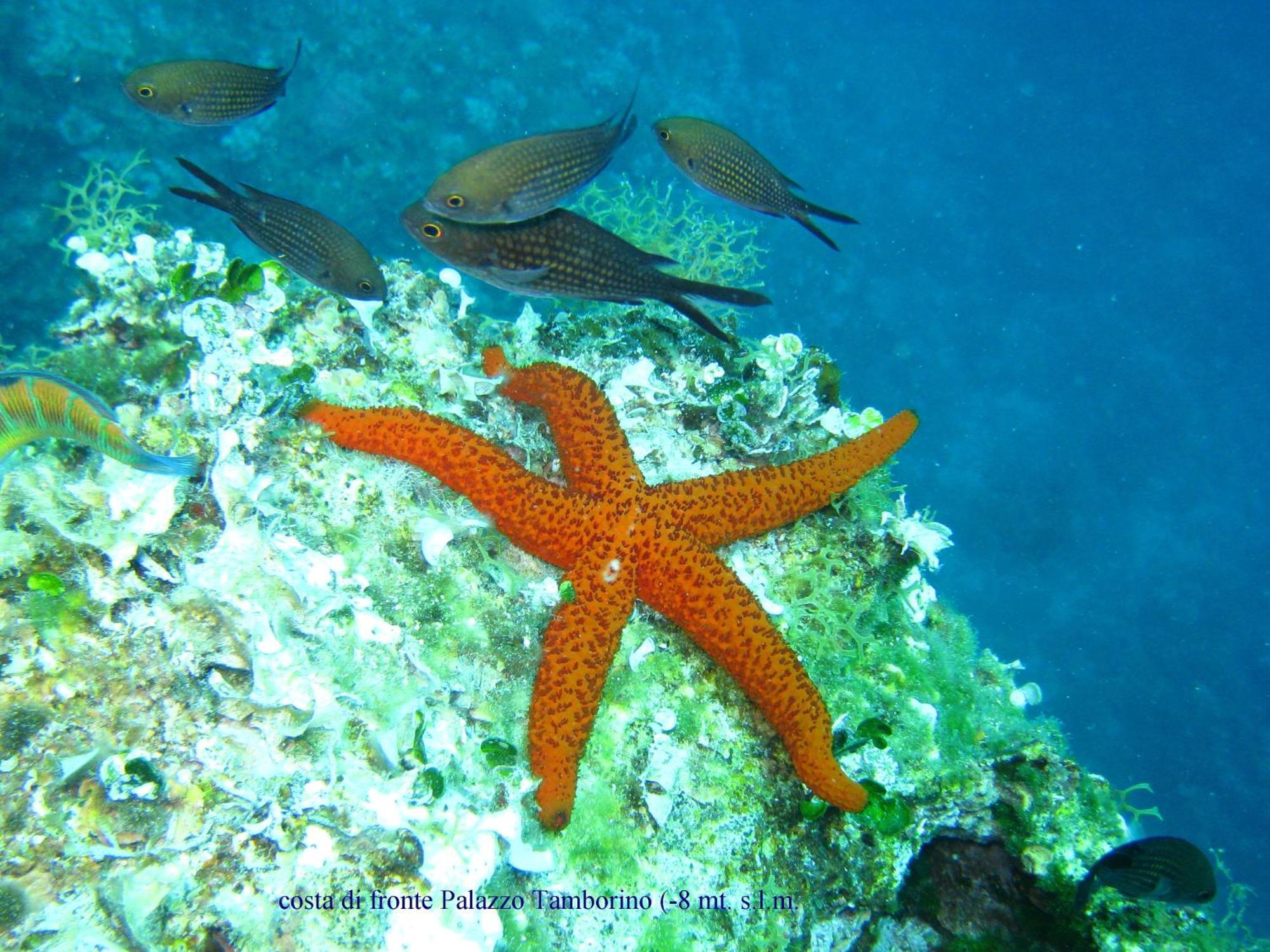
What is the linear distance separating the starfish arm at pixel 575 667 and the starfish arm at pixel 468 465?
211 mm

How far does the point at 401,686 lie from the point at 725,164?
3.51m

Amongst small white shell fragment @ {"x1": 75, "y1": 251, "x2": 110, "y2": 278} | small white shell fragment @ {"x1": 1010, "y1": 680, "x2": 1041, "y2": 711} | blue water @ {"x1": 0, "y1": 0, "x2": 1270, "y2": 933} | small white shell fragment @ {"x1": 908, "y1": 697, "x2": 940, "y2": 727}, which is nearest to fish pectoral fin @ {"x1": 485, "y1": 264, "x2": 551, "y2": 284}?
small white shell fragment @ {"x1": 75, "y1": 251, "x2": 110, "y2": 278}

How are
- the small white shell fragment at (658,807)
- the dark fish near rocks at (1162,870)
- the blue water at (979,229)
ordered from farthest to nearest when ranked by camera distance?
the blue water at (979,229) < the small white shell fragment at (658,807) < the dark fish near rocks at (1162,870)

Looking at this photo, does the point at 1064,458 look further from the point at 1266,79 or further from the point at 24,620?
the point at 1266,79

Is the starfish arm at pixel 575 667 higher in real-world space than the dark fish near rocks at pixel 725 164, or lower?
lower

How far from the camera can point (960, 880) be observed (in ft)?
11.1

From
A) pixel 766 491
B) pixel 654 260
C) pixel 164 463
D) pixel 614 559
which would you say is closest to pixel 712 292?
pixel 654 260

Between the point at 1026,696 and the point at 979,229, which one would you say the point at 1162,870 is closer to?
the point at 1026,696

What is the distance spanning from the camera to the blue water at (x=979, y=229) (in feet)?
48.8

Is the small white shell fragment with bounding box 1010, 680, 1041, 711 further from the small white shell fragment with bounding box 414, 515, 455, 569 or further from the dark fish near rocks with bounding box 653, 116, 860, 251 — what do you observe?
the small white shell fragment with bounding box 414, 515, 455, 569

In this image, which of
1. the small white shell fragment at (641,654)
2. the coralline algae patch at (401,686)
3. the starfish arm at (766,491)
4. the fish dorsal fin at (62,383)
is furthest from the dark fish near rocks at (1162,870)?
the fish dorsal fin at (62,383)

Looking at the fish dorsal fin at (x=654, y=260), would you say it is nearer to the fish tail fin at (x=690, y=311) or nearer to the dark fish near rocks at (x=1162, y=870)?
the fish tail fin at (x=690, y=311)

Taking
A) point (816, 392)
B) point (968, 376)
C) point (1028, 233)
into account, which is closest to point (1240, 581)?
point (968, 376)

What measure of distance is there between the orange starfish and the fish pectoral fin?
0.79 m
